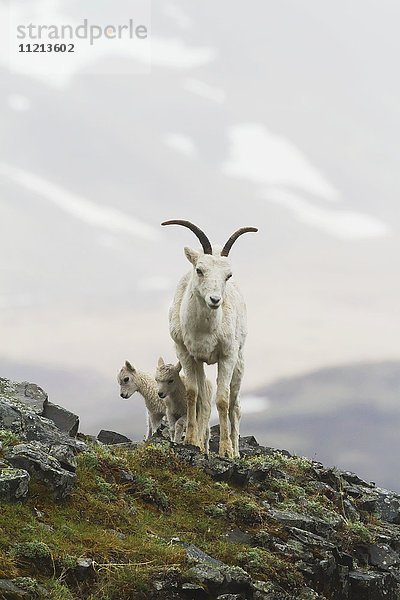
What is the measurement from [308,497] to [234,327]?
468 cm

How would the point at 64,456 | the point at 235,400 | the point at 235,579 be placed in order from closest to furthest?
the point at 235,579
the point at 64,456
the point at 235,400

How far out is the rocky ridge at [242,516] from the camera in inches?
376

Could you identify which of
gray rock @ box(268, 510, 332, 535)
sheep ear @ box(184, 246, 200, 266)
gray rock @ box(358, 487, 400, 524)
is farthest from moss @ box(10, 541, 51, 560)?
gray rock @ box(358, 487, 400, 524)

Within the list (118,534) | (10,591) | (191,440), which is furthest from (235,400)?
(10,591)

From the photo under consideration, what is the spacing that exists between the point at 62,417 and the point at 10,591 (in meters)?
9.98

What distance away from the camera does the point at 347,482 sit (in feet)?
62.3

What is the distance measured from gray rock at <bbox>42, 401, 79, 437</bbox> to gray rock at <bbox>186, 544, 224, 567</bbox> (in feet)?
24.7

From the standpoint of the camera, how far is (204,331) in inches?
655

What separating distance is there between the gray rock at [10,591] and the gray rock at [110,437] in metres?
12.6

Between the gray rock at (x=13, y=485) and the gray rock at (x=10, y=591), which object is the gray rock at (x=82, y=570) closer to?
the gray rock at (x=10, y=591)

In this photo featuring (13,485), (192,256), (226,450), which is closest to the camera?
(13,485)

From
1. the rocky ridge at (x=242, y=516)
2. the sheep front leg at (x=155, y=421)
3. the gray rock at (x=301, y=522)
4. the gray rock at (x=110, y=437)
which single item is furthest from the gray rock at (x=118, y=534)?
the sheep front leg at (x=155, y=421)

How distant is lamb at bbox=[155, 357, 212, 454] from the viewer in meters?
19.0

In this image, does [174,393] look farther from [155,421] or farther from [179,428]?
[155,421]
